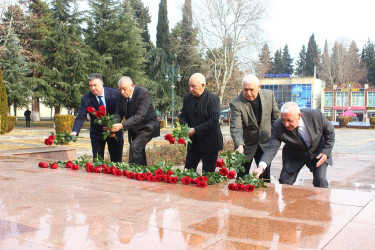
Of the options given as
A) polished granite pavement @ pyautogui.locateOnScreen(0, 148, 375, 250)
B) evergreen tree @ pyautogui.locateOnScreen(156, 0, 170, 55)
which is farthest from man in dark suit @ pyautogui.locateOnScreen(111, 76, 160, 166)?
evergreen tree @ pyautogui.locateOnScreen(156, 0, 170, 55)

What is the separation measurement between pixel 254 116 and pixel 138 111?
1645 millimetres

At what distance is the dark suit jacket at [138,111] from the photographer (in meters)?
5.51

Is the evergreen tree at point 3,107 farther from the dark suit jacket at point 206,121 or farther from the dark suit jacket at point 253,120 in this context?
the dark suit jacket at point 253,120

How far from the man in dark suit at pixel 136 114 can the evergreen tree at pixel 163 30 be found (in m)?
34.1

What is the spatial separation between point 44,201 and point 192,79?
232cm

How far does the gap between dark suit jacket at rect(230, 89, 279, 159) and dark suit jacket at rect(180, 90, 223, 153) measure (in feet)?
1.14

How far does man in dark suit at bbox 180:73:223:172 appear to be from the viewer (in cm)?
504

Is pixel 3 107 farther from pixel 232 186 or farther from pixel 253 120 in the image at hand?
pixel 232 186

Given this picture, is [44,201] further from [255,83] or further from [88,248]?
[255,83]

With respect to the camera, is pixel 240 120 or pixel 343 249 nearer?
pixel 343 249

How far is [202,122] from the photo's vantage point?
524 cm

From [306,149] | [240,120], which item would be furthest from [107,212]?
[306,149]

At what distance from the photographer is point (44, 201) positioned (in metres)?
3.69

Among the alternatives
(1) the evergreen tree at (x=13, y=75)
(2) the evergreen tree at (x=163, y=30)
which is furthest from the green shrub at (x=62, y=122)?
(2) the evergreen tree at (x=163, y=30)
